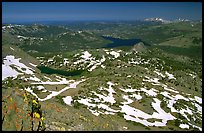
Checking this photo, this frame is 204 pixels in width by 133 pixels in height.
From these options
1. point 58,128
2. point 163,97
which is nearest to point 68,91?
point 163,97

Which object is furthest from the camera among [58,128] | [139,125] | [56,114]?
[139,125]

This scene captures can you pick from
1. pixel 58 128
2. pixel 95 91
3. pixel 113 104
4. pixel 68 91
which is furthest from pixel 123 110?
pixel 58 128

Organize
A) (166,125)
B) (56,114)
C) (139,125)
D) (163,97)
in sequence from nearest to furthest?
(56,114), (139,125), (166,125), (163,97)

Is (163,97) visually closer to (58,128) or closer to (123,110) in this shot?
(123,110)

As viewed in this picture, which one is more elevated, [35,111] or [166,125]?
[35,111]

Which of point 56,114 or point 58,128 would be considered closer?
point 58,128

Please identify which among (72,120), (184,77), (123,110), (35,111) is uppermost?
(35,111)

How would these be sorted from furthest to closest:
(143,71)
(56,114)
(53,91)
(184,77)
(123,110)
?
(184,77)
(143,71)
(53,91)
(123,110)
(56,114)

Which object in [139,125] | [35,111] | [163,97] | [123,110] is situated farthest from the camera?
[163,97]

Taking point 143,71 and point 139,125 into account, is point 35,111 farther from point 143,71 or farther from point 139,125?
point 143,71
